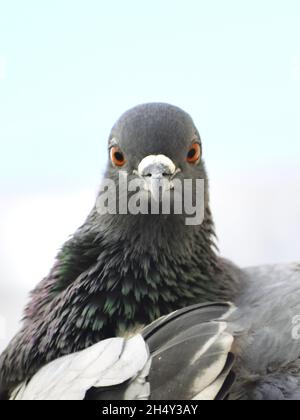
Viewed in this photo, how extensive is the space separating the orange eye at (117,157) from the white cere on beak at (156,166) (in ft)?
1.09

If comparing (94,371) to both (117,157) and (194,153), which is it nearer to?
(117,157)

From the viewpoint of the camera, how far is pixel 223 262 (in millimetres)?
6602

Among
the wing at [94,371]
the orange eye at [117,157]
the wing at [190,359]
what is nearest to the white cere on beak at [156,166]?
the orange eye at [117,157]

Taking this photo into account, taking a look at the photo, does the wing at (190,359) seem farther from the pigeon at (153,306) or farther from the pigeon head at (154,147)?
the pigeon head at (154,147)

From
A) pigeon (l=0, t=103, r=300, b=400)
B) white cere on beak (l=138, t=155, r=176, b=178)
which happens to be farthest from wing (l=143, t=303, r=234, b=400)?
white cere on beak (l=138, t=155, r=176, b=178)

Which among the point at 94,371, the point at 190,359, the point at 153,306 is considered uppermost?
the point at 153,306

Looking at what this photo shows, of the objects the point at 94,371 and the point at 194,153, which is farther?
the point at 194,153

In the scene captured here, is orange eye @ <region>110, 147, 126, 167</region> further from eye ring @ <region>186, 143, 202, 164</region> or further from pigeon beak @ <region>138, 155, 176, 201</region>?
eye ring @ <region>186, 143, 202, 164</region>

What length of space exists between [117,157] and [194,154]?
2.03 ft

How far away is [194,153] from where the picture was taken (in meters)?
6.35

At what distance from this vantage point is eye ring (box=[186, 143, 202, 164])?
6.30 meters

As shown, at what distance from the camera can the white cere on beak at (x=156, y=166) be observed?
19.2ft

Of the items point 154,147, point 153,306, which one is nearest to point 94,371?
point 153,306

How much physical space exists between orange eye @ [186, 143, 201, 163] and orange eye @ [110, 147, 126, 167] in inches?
20.3
